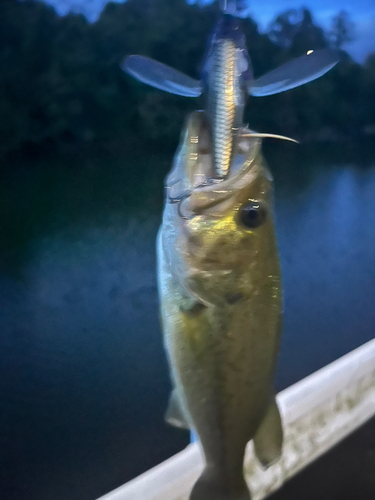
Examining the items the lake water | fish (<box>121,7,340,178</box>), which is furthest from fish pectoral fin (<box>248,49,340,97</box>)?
the lake water

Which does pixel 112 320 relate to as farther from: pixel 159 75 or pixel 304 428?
pixel 159 75

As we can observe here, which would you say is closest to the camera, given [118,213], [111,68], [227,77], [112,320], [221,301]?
[227,77]

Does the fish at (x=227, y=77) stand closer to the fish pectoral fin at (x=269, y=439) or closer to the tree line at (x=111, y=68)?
the fish pectoral fin at (x=269, y=439)

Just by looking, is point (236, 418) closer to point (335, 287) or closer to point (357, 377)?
point (357, 377)

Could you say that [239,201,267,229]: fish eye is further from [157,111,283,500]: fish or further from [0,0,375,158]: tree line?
[0,0,375,158]: tree line

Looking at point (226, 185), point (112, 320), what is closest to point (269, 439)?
point (226, 185)

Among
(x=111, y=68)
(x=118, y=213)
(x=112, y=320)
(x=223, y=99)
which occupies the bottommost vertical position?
(x=112, y=320)

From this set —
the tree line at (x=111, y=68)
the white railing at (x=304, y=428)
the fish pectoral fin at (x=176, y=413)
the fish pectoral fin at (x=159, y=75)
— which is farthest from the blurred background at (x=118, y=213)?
the fish pectoral fin at (x=176, y=413)
